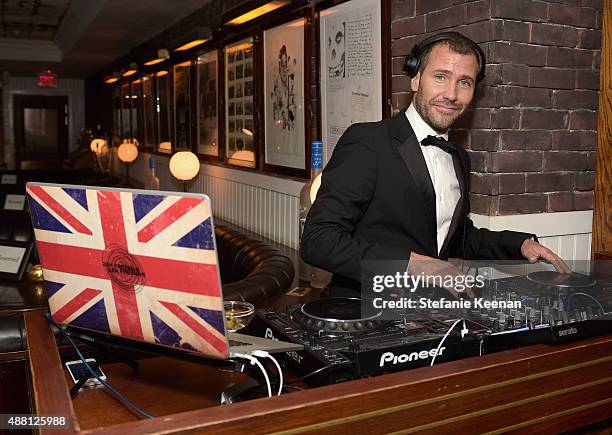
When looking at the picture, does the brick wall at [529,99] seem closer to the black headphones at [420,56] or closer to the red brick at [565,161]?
the red brick at [565,161]

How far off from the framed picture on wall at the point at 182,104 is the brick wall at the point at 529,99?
3.62 meters

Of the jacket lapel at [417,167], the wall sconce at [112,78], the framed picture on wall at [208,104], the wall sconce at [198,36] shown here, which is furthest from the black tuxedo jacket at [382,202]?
the wall sconce at [112,78]

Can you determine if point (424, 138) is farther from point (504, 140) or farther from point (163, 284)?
point (163, 284)

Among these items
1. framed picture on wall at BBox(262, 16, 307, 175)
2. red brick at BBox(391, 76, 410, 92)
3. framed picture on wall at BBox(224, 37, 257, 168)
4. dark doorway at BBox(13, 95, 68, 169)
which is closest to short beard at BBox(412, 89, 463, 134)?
red brick at BBox(391, 76, 410, 92)

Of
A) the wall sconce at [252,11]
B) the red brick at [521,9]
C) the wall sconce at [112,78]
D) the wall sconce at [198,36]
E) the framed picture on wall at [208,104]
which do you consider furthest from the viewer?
the wall sconce at [112,78]

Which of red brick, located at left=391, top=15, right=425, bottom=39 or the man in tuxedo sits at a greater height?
red brick, located at left=391, top=15, right=425, bottom=39

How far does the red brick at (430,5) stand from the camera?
2.50 metres

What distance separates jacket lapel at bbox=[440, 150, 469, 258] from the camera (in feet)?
6.29

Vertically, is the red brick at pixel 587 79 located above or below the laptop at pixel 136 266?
above

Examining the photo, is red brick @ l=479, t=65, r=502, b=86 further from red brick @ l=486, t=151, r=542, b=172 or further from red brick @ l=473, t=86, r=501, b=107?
red brick @ l=486, t=151, r=542, b=172

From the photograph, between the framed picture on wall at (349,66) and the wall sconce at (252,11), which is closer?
the framed picture on wall at (349,66)

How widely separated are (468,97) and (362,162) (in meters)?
0.37

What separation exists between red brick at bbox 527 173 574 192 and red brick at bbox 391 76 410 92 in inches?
25.6

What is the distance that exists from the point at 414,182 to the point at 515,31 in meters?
0.93
